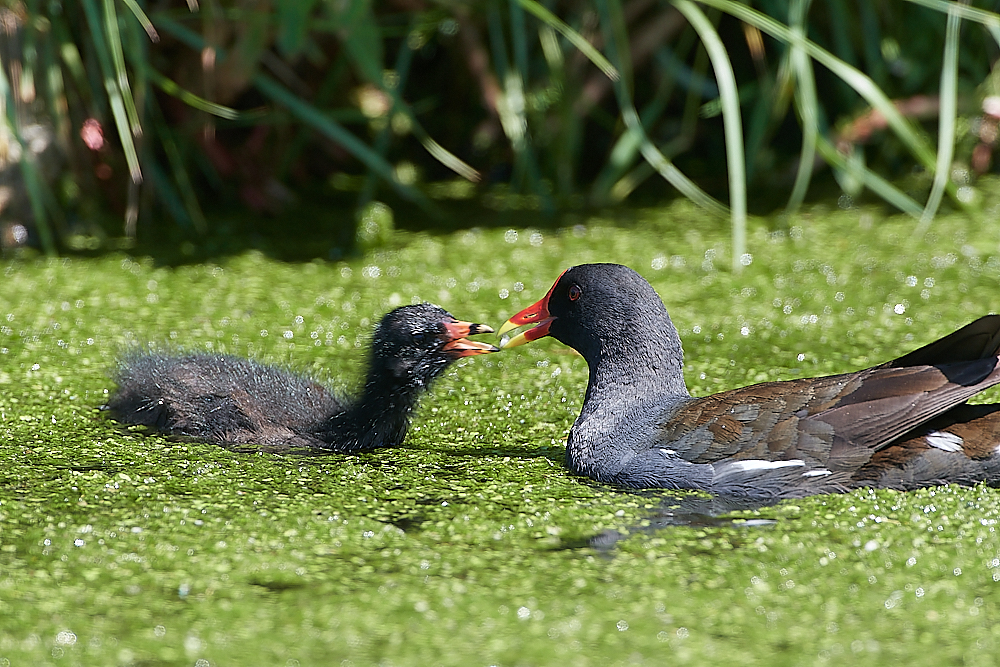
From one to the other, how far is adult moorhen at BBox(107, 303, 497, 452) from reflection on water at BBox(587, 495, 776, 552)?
54cm

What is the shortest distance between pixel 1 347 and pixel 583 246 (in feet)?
5.68

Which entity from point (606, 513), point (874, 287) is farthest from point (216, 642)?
point (874, 287)

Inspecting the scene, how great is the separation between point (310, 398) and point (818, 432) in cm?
106

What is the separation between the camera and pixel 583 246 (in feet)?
13.4

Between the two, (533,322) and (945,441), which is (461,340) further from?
(945,441)

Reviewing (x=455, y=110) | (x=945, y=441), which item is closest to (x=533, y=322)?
(x=945, y=441)

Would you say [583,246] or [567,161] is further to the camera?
[567,161]

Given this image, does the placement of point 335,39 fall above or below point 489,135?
above

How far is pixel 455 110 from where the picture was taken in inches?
196

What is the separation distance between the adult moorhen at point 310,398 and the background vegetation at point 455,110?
92 centimetres

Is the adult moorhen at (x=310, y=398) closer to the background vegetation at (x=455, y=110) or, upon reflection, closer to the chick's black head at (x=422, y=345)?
the chick's black head at (x=422, y=345)

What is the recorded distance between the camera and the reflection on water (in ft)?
7.12

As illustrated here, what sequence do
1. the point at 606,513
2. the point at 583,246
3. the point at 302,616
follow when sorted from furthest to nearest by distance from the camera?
the point at 583,246
the point at 606,513
the point at 302,616

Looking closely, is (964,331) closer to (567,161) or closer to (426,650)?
(426,650)
